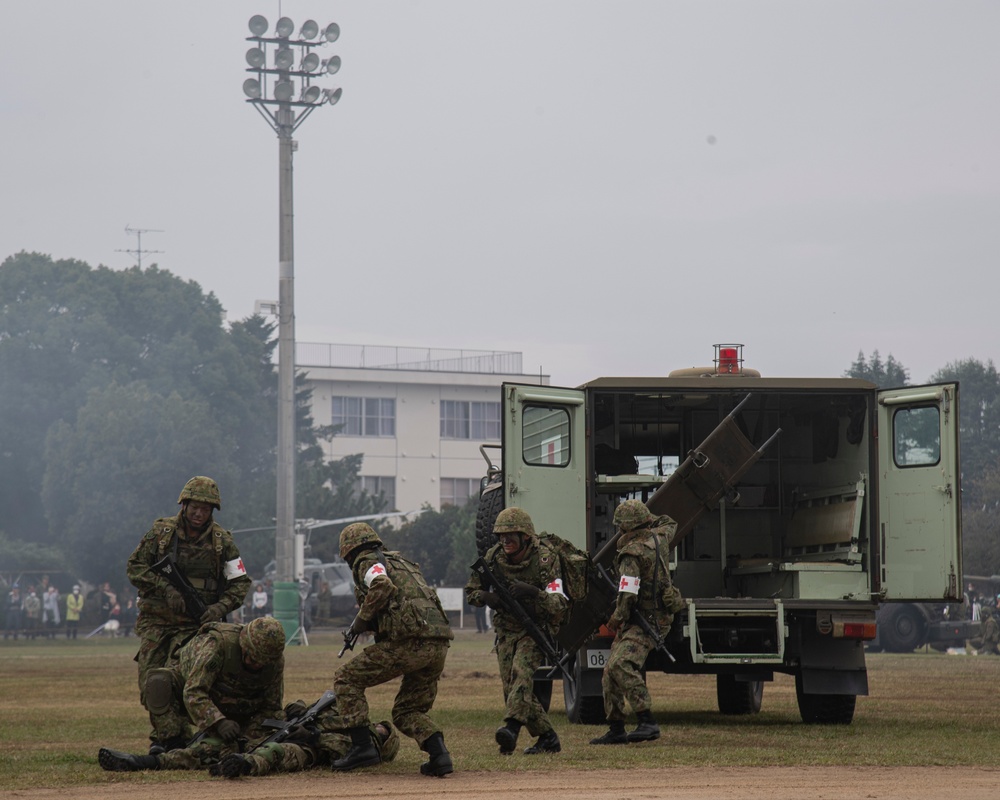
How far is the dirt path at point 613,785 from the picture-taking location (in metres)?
8.42

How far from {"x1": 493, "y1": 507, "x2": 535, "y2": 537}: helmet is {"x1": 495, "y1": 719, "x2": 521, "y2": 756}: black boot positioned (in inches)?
48.9

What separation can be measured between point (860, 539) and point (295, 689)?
7506mm

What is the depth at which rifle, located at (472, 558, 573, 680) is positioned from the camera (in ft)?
35.2

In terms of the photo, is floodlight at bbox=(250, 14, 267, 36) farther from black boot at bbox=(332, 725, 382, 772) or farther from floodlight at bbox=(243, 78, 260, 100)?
black boot at bbox=(332, 725, 382, 772)

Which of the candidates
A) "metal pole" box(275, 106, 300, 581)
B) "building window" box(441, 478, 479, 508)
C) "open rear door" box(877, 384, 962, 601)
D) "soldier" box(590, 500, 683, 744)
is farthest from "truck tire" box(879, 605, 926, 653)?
"building window" box(441, 478, 479, 508)

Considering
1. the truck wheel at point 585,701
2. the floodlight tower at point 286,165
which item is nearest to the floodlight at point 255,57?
the floodlight tower at point 286,165

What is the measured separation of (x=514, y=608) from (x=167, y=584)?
2261 millimetres

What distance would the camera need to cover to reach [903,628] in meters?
31.0

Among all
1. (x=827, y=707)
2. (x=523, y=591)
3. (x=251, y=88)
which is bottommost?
(x=827, y=707)

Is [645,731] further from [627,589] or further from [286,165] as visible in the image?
[286,165]

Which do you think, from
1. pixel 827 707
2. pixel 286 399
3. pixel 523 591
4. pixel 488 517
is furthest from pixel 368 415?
pixel 523 591

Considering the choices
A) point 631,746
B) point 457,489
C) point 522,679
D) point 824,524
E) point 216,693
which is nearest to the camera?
point 216,693

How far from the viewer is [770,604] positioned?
12.8m

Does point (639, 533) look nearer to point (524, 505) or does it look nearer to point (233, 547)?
point (524, 505)
